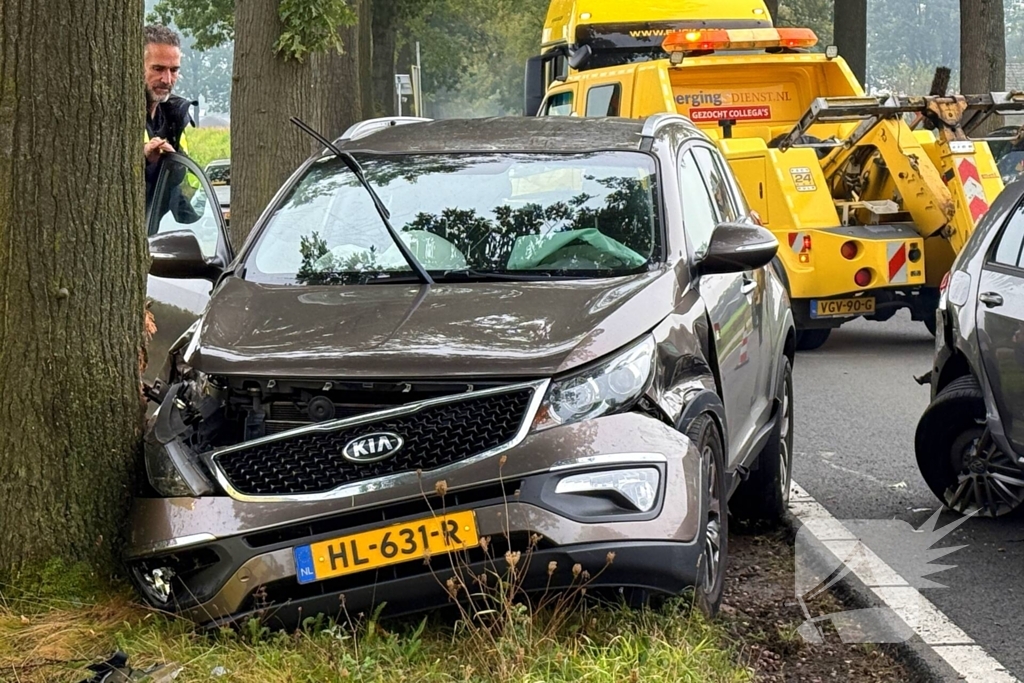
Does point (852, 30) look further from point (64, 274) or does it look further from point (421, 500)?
point (421, 500)

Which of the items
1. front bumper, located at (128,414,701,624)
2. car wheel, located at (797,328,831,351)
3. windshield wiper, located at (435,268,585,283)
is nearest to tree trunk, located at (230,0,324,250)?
car wheel, located at (797,328,831,351)

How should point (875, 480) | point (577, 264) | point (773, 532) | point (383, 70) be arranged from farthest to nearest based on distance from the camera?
point (383, 70), point (875, 480), point (773, 532), point (577, 264)

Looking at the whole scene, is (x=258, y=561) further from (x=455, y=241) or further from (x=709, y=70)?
(x=709, y=70)

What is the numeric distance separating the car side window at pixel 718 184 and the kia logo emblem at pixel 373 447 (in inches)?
104

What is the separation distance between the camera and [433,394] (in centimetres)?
448

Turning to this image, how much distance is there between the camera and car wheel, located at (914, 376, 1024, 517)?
22.1 feet

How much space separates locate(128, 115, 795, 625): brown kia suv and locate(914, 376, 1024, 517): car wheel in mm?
1345

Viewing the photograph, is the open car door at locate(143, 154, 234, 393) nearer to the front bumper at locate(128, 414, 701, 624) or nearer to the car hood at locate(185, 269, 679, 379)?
the car hood at locate(185, 269, 679, 379)

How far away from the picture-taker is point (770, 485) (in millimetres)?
6859

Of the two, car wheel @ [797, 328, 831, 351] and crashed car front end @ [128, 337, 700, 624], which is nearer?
crashed car front end @ [128, 337, 700, 624]

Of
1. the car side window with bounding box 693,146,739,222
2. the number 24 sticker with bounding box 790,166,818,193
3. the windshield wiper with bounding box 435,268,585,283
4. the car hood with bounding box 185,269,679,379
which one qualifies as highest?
the car side window with bounding box 693,146,739,222

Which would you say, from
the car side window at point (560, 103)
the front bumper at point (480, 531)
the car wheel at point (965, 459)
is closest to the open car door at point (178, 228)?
the front bumper at point (480, 531)

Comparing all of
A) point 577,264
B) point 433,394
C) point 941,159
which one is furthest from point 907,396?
point 433,394

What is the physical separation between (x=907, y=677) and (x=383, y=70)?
33.8m
